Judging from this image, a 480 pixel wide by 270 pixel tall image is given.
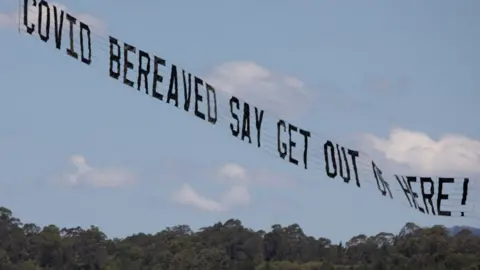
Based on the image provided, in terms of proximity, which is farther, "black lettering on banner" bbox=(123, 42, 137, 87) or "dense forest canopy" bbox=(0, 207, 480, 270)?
"dense forest canopy" bbox=(0, 207, 480, 270)

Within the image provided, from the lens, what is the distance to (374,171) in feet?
119

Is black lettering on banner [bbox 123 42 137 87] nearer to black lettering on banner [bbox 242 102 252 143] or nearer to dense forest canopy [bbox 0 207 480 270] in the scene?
black lettering on banner [bbox 242 102 252 143]

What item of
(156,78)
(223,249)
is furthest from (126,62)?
(223,249)

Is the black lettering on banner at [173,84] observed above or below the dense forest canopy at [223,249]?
below

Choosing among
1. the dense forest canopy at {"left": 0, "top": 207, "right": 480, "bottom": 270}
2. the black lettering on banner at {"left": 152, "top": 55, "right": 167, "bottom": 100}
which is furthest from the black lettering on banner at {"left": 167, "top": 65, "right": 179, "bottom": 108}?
the dense forest canopy at {"left": 0, "top": 207, "right": 480, "bottom": 270}

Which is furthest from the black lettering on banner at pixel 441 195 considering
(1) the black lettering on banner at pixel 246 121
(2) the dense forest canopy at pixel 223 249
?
(2) the dense forest canopy at pixel 223 249

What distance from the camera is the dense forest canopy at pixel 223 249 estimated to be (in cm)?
14388

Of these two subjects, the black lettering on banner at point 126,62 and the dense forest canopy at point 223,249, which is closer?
the black lettering on banner at point 126,62

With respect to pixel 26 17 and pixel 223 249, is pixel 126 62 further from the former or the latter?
pixel 223 249

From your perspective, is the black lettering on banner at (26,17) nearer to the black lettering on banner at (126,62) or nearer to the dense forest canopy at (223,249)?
the black lettering on banner at (126,62)

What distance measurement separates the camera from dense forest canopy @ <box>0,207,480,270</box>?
5664 inches

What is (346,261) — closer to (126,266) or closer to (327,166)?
(126,266)

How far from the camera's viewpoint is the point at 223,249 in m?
174

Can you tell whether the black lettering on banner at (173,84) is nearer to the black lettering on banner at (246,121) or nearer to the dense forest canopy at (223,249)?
the black lettering on banner at (246,121)
